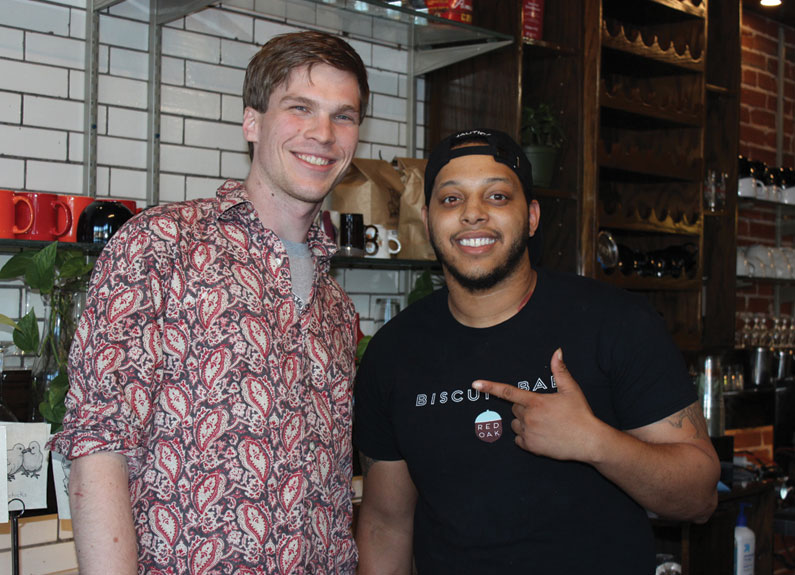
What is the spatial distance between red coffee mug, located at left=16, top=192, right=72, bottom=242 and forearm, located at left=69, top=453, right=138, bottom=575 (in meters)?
0.95

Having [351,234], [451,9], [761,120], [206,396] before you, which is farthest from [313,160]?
[761,120]

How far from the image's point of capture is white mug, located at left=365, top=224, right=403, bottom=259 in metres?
2.75

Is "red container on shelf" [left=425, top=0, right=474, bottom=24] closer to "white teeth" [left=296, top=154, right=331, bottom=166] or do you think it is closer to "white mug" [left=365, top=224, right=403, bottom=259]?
"white mug" [left=365, top=224, right=403, bottom=259]

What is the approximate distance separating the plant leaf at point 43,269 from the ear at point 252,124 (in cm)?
54

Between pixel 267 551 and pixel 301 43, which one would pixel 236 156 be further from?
pixel 267 551

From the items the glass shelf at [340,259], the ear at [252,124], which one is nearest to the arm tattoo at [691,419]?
the ear at [252,124]

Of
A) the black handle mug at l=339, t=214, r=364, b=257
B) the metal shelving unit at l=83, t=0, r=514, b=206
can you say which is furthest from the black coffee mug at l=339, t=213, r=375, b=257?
the metal shelving unit at l=83, t=0, r=514, b=206

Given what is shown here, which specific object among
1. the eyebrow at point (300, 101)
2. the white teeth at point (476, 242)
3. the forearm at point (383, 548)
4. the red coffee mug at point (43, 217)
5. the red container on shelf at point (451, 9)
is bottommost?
the forearm at point (383, 548)

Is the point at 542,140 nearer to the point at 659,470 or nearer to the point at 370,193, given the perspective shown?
the point at 370,193

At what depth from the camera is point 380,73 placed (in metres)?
3.18

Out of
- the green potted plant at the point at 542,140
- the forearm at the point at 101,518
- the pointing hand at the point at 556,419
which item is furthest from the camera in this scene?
the green potted plant at the point at 542,140

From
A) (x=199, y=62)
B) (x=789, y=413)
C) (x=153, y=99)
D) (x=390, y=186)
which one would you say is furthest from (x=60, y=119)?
(x=789, y=413)

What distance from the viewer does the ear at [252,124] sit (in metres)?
1.71

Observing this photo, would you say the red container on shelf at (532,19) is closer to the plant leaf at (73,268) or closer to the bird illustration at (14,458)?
the plant leaf at (73,268)
